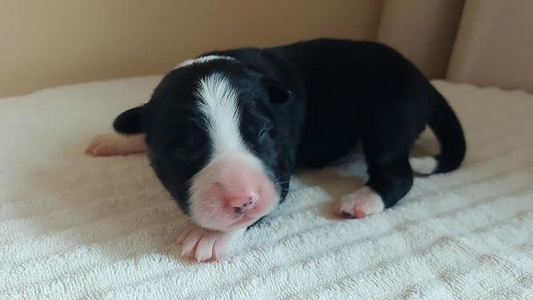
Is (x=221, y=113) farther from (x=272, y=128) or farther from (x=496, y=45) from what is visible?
(x=496, y=45)

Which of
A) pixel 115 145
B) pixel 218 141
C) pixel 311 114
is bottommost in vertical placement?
pixel 115 145

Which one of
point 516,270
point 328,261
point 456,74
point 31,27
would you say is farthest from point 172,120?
point 456,74

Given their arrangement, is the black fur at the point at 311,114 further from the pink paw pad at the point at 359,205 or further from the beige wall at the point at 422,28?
the beige wall at the point at 422,28

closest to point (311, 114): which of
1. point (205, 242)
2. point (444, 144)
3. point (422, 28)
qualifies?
point (444, 144)

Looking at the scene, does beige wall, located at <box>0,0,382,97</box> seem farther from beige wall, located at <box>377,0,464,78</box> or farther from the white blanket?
the white blanket

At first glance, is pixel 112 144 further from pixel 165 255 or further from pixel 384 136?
pixel 384 136

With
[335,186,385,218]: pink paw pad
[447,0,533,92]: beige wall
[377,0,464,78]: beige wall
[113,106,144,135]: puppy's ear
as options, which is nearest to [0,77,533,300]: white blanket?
[335,186,385,218]: pink paw pad
